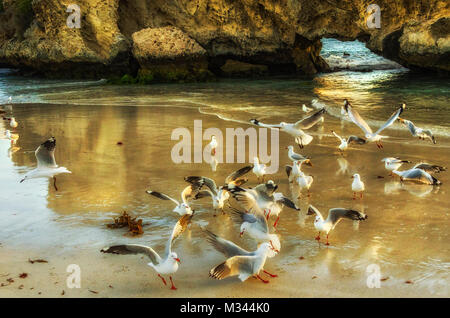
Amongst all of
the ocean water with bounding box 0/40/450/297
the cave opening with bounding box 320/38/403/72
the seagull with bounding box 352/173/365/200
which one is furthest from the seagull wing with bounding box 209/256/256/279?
the cave opening with bounding box 320/38/403/72

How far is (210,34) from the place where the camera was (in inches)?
925

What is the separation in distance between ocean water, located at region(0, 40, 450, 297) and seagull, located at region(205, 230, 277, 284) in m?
0.38

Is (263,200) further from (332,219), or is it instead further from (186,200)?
(186,200)

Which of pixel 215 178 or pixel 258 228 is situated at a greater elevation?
pixel 258 228

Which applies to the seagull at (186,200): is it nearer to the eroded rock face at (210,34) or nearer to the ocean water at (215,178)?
the ocean water at (215,178)

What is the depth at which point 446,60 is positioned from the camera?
19.0m

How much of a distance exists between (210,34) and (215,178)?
56.3ft

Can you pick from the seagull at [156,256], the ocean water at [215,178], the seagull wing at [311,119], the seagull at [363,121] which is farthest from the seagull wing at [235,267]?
the seagull at [363,121]

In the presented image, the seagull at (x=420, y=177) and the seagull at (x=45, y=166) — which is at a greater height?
the seagull at (x=45, y=166)

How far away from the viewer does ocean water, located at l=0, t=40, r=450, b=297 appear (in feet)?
15.8

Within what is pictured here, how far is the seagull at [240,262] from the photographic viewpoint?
12.9ft

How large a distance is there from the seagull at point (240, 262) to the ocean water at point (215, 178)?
38 centimetres

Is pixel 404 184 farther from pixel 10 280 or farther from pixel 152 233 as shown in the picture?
pixel 10 280

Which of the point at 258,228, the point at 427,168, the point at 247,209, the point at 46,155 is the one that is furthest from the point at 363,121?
the point at 46,155
